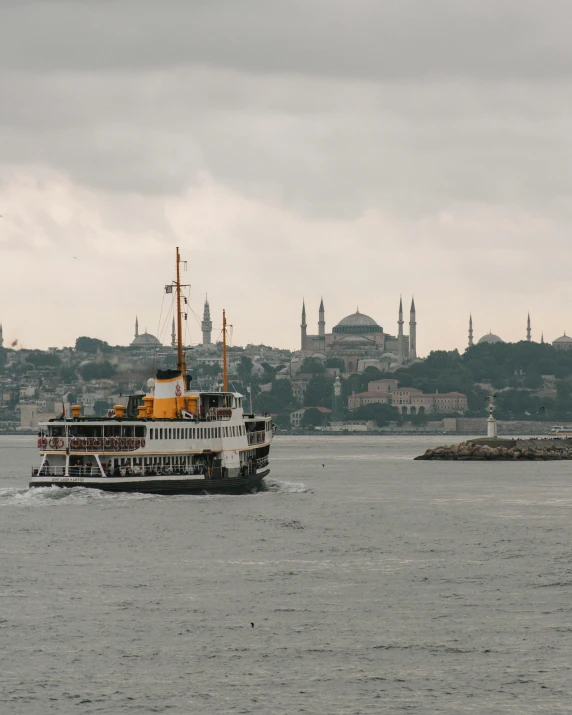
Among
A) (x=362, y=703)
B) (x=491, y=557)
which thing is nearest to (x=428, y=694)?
(x=362, y=703)

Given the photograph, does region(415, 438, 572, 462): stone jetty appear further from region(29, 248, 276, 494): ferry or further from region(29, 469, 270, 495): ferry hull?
region(29, 469, 270, 495): ferry hull

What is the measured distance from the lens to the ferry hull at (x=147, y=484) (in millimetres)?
61531

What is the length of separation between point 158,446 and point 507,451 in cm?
7239

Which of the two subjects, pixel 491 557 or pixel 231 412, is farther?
pixel 231 412

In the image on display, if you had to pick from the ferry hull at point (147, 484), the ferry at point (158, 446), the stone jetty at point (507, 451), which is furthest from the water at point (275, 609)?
the stone jetty at point (507, 451)

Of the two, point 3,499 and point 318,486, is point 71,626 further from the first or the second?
point 318,486

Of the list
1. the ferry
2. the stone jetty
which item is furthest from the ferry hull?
the stone jetty

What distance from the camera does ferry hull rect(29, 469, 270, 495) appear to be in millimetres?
61531

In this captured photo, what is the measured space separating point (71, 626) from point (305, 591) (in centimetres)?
739

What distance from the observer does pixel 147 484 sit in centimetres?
6275

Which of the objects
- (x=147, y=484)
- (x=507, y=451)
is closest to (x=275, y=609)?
(x=147, y=484)

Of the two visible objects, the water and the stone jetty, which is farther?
the stone jetty

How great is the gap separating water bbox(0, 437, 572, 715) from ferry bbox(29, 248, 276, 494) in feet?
3.58

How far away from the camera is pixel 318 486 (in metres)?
85.8
